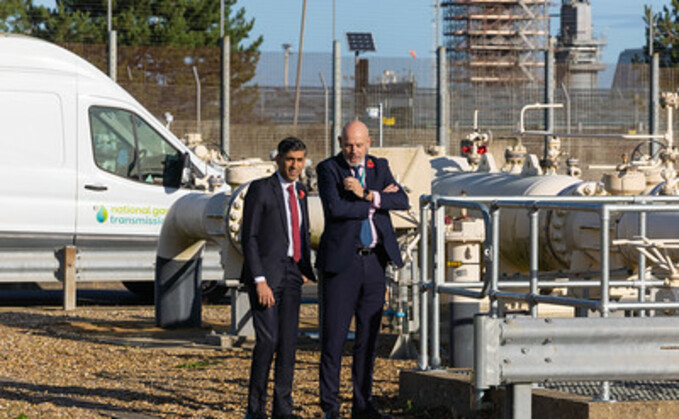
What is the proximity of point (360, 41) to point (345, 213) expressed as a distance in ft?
76.8

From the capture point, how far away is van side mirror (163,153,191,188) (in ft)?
56.6

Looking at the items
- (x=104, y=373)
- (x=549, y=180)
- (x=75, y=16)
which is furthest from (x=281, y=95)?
(x=104, y=373)

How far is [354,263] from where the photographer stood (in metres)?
8.98

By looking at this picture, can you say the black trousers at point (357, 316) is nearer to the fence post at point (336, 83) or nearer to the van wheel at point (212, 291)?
the van wheel at point (212, 291)

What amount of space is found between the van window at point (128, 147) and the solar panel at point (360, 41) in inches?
590

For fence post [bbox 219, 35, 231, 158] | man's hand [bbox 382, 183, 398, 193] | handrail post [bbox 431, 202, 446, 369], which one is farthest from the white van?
man's hand [bbox 382, 183, 398, 193]

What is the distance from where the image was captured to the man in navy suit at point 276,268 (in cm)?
898

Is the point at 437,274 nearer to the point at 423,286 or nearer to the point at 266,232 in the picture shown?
the point at 423,286

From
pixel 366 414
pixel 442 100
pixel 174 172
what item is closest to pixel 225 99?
pixel 442 100

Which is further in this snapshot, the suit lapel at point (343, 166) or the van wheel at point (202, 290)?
the van wheel at point (202, 290)

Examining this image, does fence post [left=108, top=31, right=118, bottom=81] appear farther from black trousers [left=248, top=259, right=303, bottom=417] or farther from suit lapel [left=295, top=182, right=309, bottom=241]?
black trousers [left=248, top=259, right=303, bottom=417]

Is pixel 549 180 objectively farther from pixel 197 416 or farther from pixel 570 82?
pixel 570 82

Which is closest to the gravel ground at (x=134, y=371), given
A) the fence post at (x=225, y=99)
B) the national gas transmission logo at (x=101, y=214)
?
the national gas transmission logo at (x=101, y=214)

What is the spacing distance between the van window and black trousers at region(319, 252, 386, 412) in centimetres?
821
